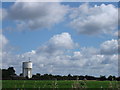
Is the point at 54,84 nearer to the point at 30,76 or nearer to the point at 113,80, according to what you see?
the point at 113,80

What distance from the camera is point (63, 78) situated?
76.3m

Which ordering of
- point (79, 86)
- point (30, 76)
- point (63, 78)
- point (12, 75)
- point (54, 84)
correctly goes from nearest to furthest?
point (79, 86) < point (54, 84) < point (63, 78) < point (30, 76) < point (12, 75)

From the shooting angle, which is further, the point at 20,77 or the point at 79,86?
the point at 20,77

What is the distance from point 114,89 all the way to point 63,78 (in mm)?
66200

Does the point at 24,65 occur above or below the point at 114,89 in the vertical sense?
above

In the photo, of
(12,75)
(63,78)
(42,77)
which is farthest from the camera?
(12,75)

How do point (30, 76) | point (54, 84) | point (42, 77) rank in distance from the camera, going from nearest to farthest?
point (54, 84)
point (42, 77)
point (30, 76)

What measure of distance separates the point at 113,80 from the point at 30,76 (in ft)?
279

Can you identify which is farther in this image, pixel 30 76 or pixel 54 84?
pixel 30 76

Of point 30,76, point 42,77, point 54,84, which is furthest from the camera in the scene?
point 30,76

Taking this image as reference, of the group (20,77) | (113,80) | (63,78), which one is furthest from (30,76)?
(113,80)

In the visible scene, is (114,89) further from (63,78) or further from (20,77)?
(20,77)

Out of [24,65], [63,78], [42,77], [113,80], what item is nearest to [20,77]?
[24,65]

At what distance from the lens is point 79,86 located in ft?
31.6
